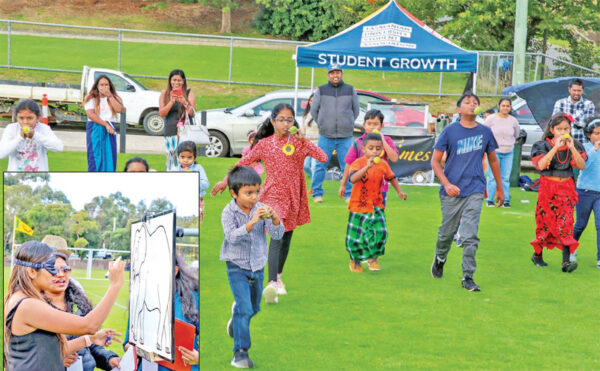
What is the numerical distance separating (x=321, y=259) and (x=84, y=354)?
592 centimetres

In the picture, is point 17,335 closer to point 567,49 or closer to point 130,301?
point 130,301

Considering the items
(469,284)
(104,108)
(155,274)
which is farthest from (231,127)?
(155,274)

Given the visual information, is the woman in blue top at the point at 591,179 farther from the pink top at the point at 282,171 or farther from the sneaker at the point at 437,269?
the pink top at the point at 282,171

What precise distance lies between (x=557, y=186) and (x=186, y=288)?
6338 millimetres

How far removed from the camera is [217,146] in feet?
64.5

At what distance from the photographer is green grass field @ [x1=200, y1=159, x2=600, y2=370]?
6605mm

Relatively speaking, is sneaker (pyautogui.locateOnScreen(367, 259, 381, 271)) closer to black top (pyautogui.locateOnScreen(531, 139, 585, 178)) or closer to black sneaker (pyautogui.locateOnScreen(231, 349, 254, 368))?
black top (pyautogui.locateOnScreen(531, 139, 585, 178))

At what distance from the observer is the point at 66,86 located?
2369cm

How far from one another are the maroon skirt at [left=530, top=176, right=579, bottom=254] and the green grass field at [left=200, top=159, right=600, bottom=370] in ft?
1.34

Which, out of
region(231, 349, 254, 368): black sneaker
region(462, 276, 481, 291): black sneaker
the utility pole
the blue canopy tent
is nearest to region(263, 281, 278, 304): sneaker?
region(231, 349, 254, 368): black sneaker

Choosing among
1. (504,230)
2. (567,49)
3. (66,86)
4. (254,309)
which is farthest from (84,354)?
(567,49)

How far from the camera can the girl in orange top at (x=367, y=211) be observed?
9.24 meters

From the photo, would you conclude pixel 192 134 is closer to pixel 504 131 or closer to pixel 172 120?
pixel 172 120

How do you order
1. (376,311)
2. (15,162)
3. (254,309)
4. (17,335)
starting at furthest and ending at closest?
(15,162) < (376,311) < (254,309) < (17,335)
